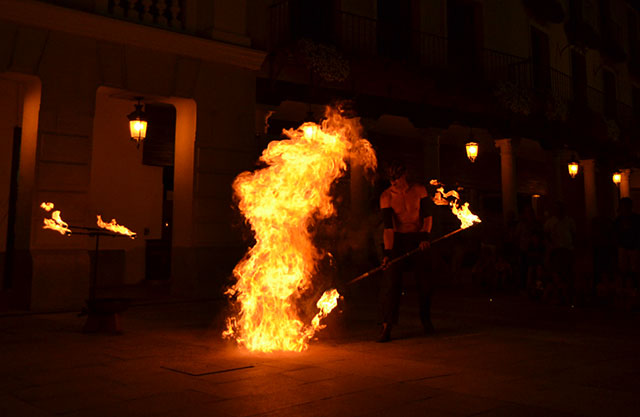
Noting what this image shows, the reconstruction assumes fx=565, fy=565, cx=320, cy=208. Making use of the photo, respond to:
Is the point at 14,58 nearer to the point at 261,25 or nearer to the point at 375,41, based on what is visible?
the point at 261,25

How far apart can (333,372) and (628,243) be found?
7.00m

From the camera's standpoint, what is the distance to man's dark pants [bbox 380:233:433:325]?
6.34 metres

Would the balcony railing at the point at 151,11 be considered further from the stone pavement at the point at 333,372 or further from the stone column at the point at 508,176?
the stone column at the point at 508,176

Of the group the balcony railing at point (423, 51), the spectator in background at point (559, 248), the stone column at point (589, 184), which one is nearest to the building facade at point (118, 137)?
the balcony railing at point (423, 51)

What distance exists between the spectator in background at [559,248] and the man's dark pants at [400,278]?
4.38m

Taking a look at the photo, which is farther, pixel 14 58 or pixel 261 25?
pixel 261 25

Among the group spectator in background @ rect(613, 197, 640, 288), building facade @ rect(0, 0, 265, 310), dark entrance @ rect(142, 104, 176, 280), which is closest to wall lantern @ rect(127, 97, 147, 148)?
building facade @ rect(0, 0, 265, 310)

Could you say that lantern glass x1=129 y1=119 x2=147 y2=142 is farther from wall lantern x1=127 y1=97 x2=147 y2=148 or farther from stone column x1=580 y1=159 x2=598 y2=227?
stone column x1=580 y1=159 x2=598 y2=227

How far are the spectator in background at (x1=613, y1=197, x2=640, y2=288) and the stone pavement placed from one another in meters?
2.21

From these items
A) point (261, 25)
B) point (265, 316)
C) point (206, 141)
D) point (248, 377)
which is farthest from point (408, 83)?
point (248, 377)

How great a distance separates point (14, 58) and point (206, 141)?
11.4 ft

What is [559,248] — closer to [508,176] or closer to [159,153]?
[508,176]

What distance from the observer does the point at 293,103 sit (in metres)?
14.3

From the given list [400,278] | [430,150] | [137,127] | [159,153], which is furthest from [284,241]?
[430,150]
